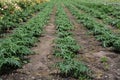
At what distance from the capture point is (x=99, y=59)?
8.16m

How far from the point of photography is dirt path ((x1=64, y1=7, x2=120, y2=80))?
6.89 m

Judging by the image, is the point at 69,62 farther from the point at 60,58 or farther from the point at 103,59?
the point at 103,59

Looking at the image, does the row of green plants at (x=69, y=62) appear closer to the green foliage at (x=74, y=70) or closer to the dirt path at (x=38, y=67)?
the green foliage at (x=74, y=70)

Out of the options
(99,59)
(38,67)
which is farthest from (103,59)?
(38,67)

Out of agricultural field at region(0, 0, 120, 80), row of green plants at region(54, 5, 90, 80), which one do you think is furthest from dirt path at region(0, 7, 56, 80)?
row of green plants at region(54, 5, 90, 80)

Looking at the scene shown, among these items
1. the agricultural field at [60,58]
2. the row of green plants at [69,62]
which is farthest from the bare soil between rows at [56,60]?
the row of green plants at [69,62]

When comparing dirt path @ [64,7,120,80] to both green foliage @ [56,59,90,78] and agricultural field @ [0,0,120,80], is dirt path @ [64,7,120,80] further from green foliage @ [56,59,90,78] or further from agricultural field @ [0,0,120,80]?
green foliage @ [56,59,90,78]

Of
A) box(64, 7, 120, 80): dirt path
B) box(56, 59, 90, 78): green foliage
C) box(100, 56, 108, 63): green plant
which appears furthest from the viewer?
box(100, 56, 108, 63): green plant

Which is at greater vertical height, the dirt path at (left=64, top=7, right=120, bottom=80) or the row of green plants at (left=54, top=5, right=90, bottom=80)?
the row of green plants at (left=54, top=5, right=90, bottom=80)

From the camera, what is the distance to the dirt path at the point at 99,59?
22.6 ft

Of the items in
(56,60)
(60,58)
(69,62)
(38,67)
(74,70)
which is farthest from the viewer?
(60,58)

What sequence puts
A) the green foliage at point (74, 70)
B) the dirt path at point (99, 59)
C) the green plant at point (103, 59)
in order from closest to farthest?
the green foliage at point (74, 70) < the dirt path at point (99, 59) < the green plant at point (103, 59)

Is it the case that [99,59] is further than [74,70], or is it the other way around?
[99,59]

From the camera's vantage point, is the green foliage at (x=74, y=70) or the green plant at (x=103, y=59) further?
the green plant at (x=103, y=59)
